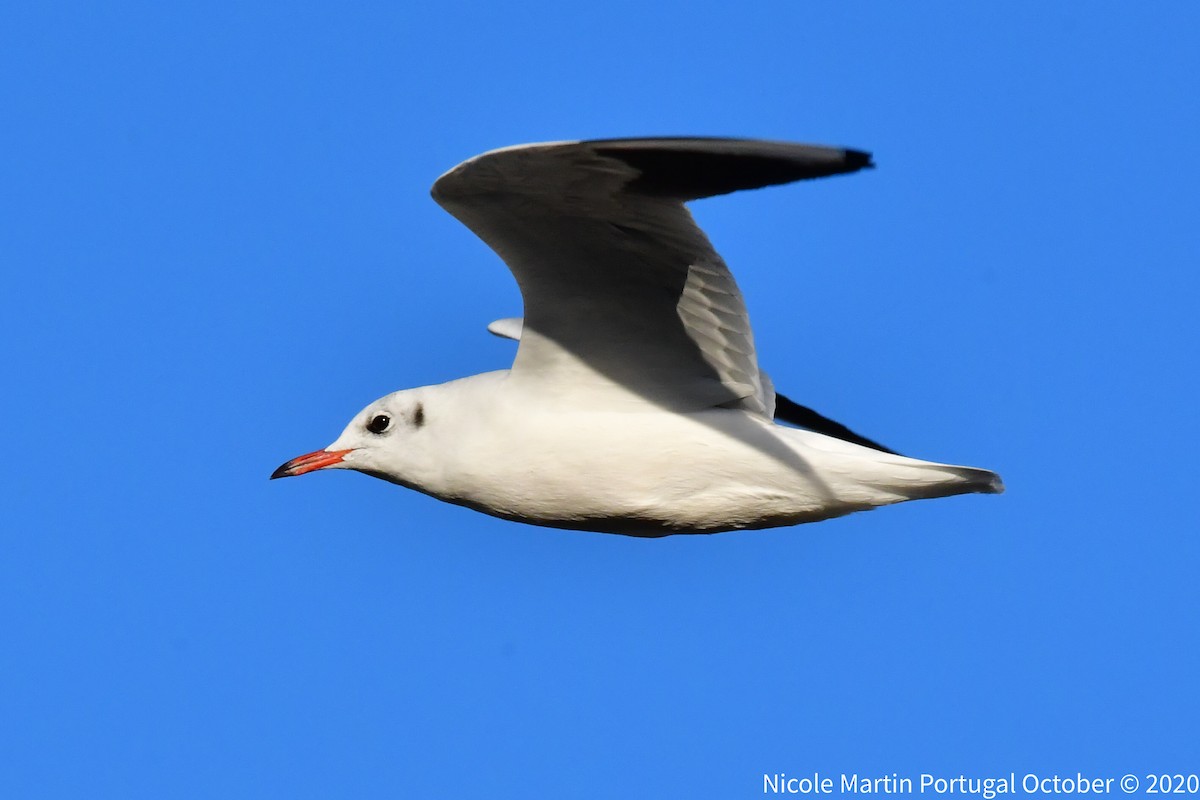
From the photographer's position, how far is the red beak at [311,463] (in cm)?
912

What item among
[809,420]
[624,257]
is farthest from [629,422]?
[809,420]

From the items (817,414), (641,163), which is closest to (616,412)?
Result: (641,163)

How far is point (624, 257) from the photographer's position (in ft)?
25.2

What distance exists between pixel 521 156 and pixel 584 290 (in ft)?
4.03

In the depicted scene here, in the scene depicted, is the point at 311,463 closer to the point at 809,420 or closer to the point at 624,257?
the point at 624,257

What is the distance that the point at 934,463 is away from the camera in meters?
8.06

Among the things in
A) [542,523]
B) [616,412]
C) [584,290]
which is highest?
[584,290]

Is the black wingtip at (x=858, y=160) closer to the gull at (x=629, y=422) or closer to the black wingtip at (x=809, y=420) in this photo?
the gull at (x=629, y=422)

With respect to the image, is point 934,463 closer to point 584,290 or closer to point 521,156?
point 584,290

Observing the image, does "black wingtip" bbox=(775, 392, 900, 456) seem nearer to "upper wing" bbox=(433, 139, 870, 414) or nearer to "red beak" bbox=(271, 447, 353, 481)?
"upper wing" bbox=(433, 139, 870, 414)

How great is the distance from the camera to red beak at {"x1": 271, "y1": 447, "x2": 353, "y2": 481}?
29.9 ft

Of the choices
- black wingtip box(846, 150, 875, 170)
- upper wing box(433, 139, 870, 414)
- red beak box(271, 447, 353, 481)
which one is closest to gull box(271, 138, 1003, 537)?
upper wing box(433, 139, 870, 414)

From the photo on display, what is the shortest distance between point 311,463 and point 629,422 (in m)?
1.97

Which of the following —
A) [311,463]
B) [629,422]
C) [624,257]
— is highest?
[624,257]
